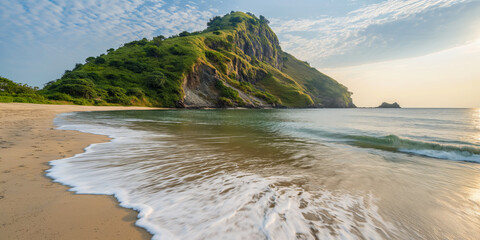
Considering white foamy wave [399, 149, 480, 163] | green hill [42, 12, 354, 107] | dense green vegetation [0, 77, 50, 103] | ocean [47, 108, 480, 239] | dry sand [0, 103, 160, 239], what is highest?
green hill [42, 12, 354, 107]

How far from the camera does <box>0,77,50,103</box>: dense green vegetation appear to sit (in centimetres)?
2994

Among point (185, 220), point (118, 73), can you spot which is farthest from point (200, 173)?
point (118, 73)

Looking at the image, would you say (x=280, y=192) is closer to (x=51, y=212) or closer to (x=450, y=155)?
(x=51, y=212)

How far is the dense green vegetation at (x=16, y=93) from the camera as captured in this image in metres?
29.9

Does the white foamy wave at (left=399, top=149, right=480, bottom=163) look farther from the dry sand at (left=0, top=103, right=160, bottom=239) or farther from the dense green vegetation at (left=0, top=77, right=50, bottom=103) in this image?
the dense green vegetation at (left=0, top=77, right=50, bottom=103)

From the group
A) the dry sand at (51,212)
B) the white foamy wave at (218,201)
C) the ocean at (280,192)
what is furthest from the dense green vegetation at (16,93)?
the white foamy wave at (218,201)

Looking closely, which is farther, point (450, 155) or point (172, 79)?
point (172, 79)

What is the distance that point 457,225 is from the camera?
284 cm

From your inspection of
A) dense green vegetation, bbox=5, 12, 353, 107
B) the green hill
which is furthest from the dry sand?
the green hill

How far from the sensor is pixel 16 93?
3238 centimetres

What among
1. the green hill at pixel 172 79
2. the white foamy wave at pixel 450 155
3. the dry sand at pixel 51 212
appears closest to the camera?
the dry sand at pixel 51 212

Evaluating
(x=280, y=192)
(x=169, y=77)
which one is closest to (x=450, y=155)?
(x=280, y=192)

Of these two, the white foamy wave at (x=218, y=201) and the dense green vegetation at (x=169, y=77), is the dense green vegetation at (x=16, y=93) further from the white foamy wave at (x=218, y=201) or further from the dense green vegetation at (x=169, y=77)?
the white foamy wave at (x=218, y=201)

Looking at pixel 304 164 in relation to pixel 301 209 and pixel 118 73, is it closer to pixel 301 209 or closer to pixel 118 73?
pixel 301 209
